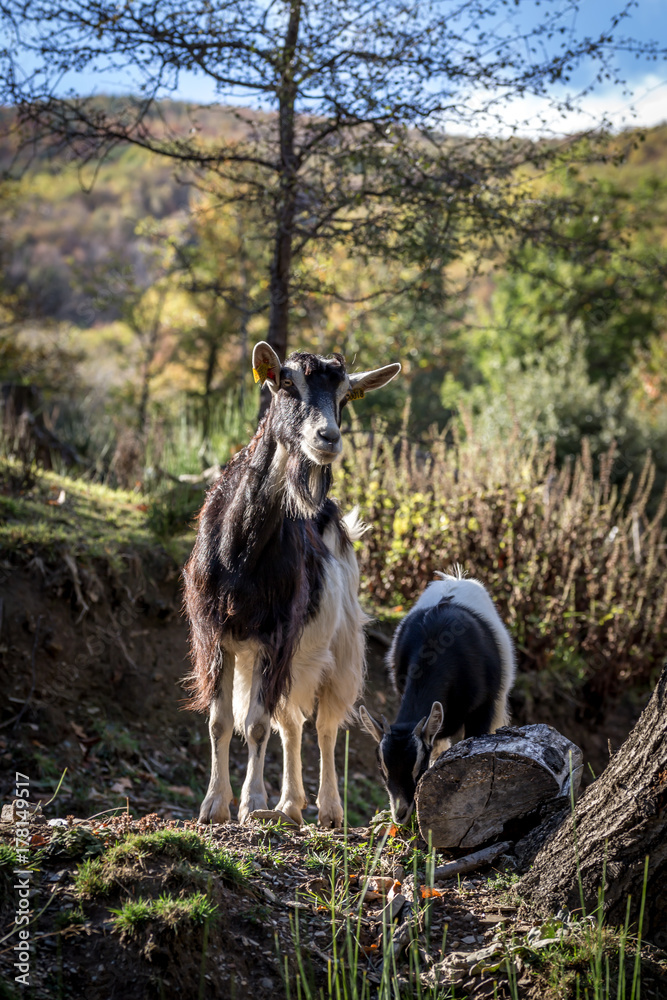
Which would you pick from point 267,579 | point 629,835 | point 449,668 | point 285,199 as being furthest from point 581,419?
point 629,835

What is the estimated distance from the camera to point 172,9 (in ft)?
19.0

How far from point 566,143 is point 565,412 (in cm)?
880

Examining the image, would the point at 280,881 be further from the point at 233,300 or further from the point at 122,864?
the point at 233,300

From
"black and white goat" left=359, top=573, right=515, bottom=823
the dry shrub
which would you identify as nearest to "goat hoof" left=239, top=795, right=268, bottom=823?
"black and white goat" left=359, top=573, right=515, bottom=823

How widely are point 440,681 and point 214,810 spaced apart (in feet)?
4.56

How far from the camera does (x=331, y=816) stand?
4840 millimetres

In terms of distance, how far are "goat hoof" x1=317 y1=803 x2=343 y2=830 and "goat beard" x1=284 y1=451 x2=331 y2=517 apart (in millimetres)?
1931

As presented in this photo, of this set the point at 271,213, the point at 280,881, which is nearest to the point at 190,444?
the point at 271,213

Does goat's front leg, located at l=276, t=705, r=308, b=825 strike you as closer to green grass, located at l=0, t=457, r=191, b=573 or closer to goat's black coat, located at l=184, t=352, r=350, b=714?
goat's black coat, located at l=184, t=352, r=350, b=714

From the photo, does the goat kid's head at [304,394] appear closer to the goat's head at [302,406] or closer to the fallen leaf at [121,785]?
the goat's head at [302,406]

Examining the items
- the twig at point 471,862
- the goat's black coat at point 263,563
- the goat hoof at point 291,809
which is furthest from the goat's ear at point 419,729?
the goat hoof at point 291,809

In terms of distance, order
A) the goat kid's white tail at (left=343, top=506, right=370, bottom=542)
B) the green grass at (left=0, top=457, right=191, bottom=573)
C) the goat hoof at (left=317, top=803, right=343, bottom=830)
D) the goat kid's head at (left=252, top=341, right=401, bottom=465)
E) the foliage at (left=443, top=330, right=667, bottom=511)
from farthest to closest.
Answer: the foliage at (left=443, top=330, right=667, bottom=511)
the green grass at (left=0, top=457, right=191, bottom=573)
the goat kid's white tail at (left=343, top=506, right=370, bottom=542)
the goat hoof at (left=317, top=803, right=343, bottom=830)
the goat kid's head at (left=252, top=341, right=401, bottom=465)

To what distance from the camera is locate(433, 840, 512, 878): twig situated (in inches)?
137

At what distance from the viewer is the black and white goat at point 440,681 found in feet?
12.8
